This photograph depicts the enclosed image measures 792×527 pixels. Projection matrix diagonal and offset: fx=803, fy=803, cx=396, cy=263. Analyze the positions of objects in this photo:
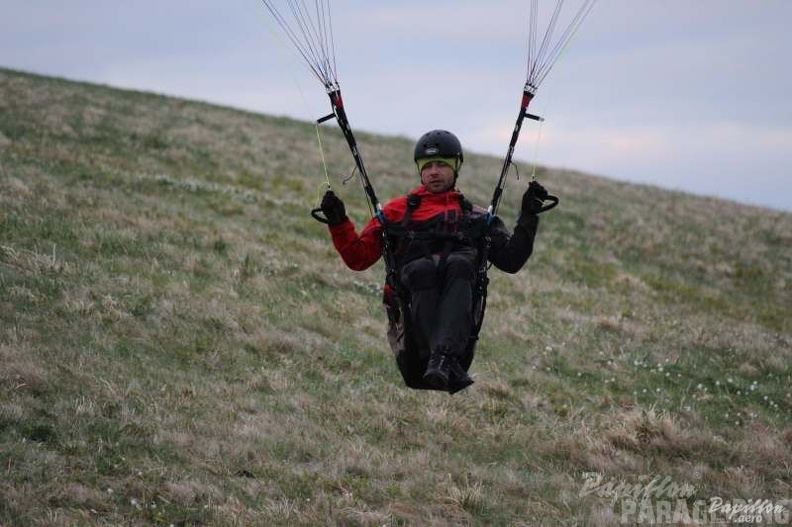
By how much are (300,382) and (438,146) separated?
10.9ft

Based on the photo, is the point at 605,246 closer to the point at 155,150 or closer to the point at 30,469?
the point at 155,150

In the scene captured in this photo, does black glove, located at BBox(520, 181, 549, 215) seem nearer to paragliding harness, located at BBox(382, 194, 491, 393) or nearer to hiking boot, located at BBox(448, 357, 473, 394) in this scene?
paragliding harness, located at BBox(382, 194, 491, 393)

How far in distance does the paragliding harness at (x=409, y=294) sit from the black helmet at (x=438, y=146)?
1.54 feet

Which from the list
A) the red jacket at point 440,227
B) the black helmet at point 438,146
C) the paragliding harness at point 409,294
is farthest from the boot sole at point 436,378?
the black helmet at point 438,146

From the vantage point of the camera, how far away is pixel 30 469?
19.7 feet

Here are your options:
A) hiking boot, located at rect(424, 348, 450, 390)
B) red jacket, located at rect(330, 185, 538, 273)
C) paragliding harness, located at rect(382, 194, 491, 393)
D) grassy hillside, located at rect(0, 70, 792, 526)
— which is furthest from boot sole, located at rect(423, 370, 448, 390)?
red jacket, located at rect(330, 185, 538, 273)

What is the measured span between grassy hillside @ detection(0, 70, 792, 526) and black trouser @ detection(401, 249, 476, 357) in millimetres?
1404

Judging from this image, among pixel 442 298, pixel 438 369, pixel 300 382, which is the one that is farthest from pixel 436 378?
pixel 300 382

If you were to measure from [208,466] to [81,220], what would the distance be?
23.9 ft

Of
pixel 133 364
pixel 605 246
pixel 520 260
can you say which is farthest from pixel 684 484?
pixel 605 246

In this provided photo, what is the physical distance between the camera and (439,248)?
23.1 ft
